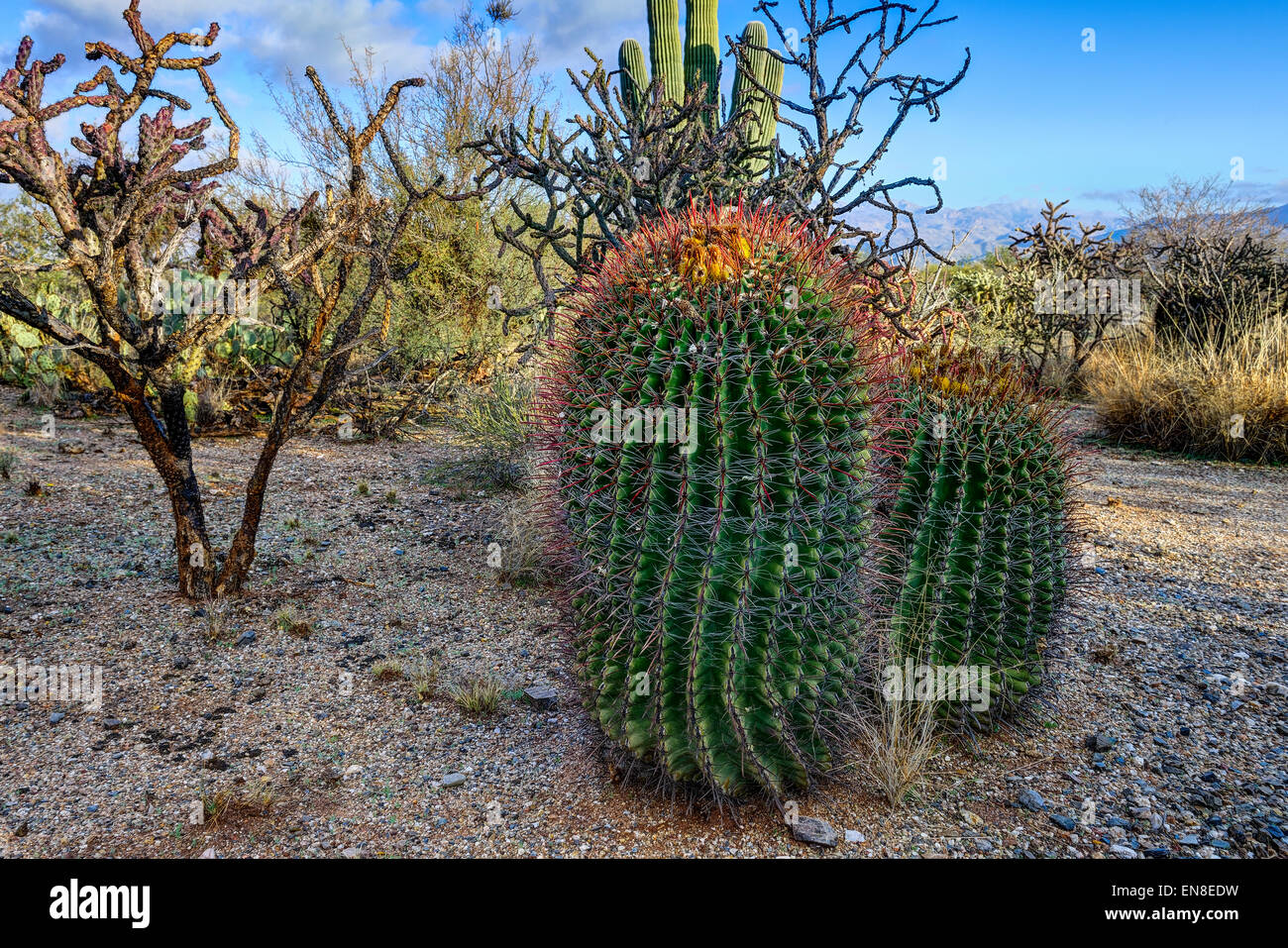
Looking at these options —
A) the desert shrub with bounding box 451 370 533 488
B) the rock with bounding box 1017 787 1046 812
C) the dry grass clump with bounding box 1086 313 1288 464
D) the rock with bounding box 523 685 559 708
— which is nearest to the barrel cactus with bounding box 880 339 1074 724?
the rock with bounding box 1017 787 1046 812

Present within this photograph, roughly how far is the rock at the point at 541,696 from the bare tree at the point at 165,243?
1.69 metres

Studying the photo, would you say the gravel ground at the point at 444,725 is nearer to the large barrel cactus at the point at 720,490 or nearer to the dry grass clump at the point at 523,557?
the dry grass clump at the point at 523,557

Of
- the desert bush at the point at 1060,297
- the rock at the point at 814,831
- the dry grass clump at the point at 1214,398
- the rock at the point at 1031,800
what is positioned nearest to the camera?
the rock at the point at 814,831

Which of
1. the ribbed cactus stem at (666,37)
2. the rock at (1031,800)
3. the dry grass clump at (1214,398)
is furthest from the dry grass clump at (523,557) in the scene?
the ribbed cactus stem at (666,37)

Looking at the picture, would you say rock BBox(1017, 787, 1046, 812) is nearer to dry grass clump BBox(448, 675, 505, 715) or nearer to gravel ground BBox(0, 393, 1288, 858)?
gravel ground BBox(0, 393, 1288, 858)

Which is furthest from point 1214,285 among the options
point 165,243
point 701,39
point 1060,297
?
point 165,243

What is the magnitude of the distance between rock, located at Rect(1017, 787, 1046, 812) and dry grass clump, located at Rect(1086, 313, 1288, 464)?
659 cm

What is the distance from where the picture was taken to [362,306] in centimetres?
381

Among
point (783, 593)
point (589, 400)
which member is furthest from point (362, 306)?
point (783, 593)

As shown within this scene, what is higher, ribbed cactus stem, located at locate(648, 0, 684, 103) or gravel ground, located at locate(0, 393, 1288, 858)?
ribbed cactus stem, located at locate(648, 0, 684, 103)

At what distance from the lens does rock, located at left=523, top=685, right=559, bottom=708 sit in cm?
315

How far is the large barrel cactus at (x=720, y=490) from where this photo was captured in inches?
82.5

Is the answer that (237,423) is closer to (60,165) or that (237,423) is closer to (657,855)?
(60,165)

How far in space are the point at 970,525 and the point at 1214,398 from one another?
270 inches
